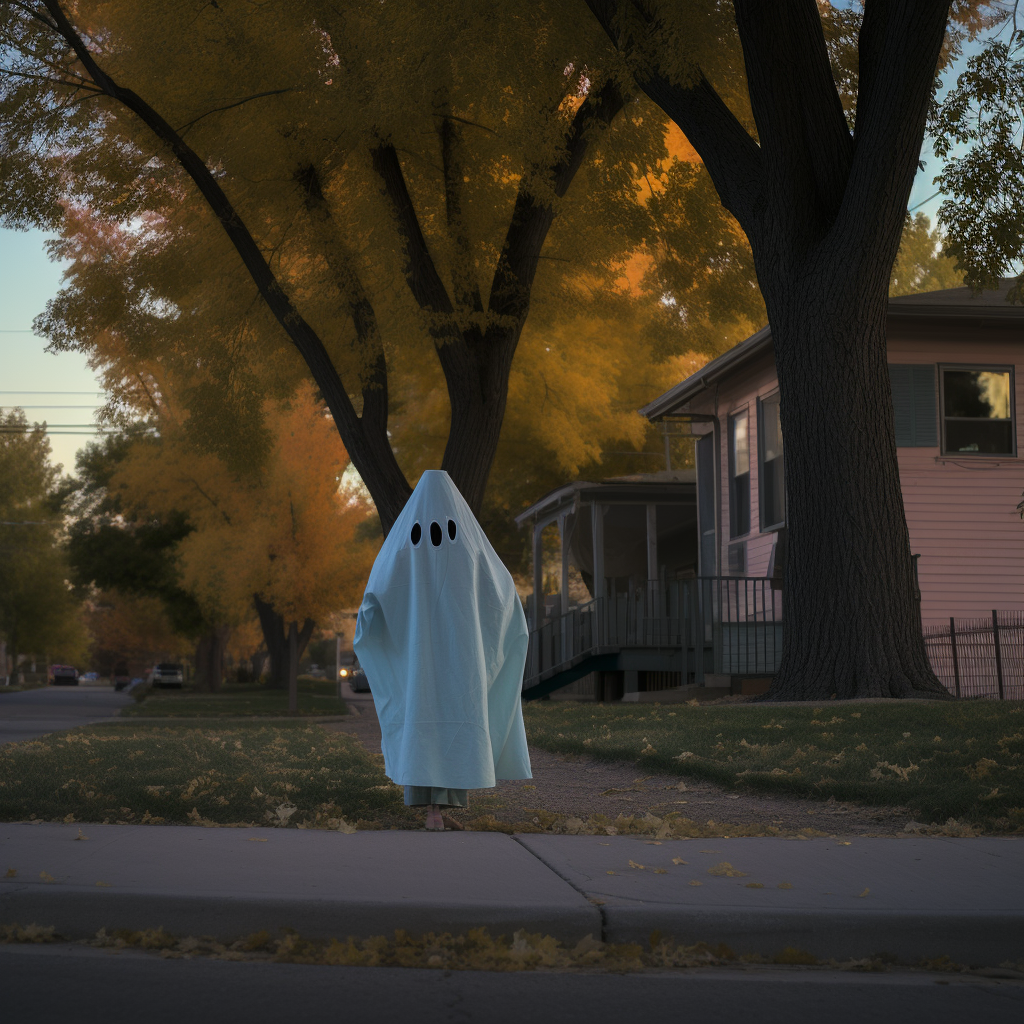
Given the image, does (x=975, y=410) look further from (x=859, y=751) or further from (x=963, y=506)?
(x=859, y=751)

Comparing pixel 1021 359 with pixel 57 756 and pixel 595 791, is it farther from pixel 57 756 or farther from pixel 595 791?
pixel 57 756

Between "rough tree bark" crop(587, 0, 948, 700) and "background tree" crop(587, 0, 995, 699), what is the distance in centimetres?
1

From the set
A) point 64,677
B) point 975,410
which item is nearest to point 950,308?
point 975,410

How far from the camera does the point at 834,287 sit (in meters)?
12.3

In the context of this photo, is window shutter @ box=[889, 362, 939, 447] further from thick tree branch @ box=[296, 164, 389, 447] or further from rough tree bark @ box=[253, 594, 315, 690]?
rough tree bark @ box=[253, 594, 315, 690]

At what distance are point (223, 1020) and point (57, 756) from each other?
7.14m

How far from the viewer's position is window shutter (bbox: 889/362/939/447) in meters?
18.1

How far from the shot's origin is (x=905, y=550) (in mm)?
12109

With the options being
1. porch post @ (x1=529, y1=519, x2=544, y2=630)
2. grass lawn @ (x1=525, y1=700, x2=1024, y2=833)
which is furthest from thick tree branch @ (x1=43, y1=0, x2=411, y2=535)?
porch post @ (x1=529, y1=519, x2=544, y2=630)

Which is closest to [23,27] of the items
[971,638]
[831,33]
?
[831,33]

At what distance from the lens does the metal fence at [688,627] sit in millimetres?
17625

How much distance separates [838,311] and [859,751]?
5.12m

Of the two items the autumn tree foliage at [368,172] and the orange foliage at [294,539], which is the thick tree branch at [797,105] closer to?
the autumn tree foliage at [368,172]

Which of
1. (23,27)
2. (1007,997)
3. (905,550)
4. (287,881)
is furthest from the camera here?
(23,27)
